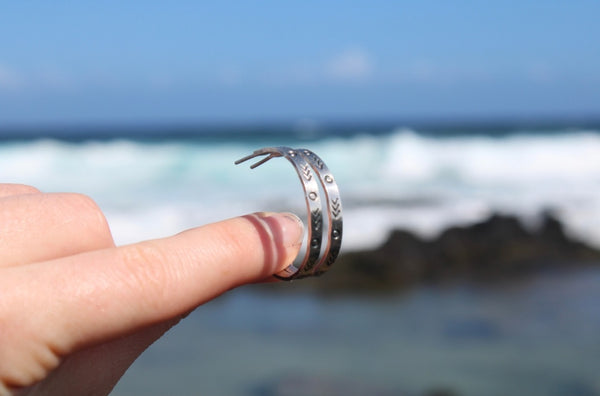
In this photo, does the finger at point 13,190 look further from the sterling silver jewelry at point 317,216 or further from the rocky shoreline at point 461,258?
the rocky shoreline at point 461,258

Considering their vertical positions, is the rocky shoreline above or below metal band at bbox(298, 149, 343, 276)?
below

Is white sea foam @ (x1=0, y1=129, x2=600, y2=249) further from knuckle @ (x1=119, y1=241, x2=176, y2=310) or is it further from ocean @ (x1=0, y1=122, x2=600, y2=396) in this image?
knuckle @ (x1=119, y1=241, x2=176, y2=310)

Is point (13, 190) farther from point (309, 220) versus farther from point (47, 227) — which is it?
point (309, 220)

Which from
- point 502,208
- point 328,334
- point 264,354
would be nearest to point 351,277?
point 328,334

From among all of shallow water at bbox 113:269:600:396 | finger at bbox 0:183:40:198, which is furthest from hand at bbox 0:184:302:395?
shallow water at bbox 113:269:600:396

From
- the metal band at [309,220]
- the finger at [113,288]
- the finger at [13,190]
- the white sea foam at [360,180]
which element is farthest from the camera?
the white sea foam at [360,180]

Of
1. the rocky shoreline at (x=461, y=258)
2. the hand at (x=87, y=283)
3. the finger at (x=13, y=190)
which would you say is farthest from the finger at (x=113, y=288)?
the rocky shoreline at (x=461, y=258)
